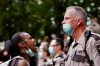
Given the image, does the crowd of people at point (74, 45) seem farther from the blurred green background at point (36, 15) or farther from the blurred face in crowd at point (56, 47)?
the blurred green background at point (36, 15)

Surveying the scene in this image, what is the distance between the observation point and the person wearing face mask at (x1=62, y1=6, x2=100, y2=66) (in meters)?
6.45

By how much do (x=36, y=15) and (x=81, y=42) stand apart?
28.6ft

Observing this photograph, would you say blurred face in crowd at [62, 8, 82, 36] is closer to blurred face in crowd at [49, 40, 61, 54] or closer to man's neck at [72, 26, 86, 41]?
man's neck at [72, 26, 86, 41]

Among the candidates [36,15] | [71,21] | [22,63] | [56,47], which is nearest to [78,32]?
[71,21]

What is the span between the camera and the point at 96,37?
21.4ft

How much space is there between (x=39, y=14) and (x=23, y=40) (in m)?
7.64

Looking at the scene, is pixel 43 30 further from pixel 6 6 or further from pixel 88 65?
pixel 88 65

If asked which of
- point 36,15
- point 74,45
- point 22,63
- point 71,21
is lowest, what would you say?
point 36,15

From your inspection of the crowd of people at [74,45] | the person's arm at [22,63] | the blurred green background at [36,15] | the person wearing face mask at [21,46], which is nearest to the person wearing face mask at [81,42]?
the crowd of people at [74,45]

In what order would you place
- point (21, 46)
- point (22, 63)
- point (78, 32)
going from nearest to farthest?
point (22, 63) < point (78, 32) < point (21, 46)

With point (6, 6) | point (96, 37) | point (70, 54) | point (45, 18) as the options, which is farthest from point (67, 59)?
point (6, 6)

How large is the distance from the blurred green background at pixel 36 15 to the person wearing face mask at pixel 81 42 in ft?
21.4

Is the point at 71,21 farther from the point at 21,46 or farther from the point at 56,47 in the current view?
the point at 56,47

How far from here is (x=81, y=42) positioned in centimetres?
665
